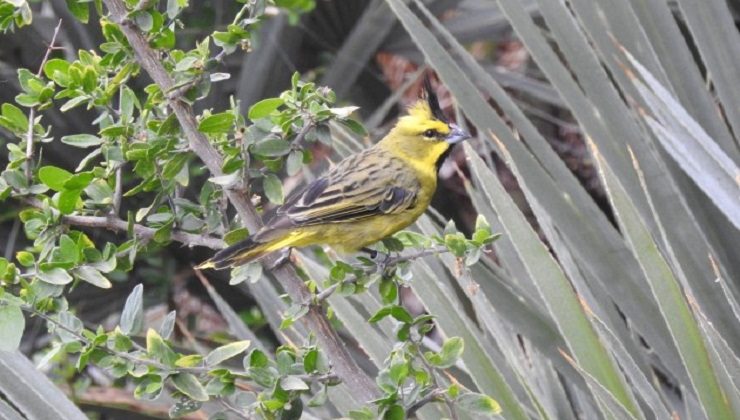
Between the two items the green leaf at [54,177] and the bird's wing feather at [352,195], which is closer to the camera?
the green leaf at [54,177]

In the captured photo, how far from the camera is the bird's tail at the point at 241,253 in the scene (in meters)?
1.99

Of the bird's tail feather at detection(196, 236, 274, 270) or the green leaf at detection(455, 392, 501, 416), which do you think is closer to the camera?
the green leaf at detection(455, 392, 501, 416)

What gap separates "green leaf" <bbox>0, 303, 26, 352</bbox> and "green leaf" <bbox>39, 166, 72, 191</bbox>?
9.0 inches

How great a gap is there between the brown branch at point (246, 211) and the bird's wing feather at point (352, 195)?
1.95 feet

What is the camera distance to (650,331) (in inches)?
104

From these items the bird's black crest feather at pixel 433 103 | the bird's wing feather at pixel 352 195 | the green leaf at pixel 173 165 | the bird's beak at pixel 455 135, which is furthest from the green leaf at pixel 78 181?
the bird's beak at pixel 455 135

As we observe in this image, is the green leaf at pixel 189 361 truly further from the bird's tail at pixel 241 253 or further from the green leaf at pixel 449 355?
the green leaf at pixel 449 355

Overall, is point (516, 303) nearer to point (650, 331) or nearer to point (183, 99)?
point (650, 331)

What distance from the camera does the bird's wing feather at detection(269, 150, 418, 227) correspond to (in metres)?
2.62

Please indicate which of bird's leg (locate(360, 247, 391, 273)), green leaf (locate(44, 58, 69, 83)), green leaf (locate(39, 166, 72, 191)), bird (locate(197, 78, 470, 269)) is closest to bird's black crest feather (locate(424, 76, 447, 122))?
bird (locate(197, 78, 470, 269))

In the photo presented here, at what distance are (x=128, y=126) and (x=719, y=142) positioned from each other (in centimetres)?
155

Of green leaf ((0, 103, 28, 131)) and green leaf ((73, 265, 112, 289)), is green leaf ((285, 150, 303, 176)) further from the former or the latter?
green leaf ((0, 103, 28, 131))

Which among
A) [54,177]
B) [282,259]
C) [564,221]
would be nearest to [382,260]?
[282,259]

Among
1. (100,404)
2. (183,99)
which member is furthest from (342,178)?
(100,404)
